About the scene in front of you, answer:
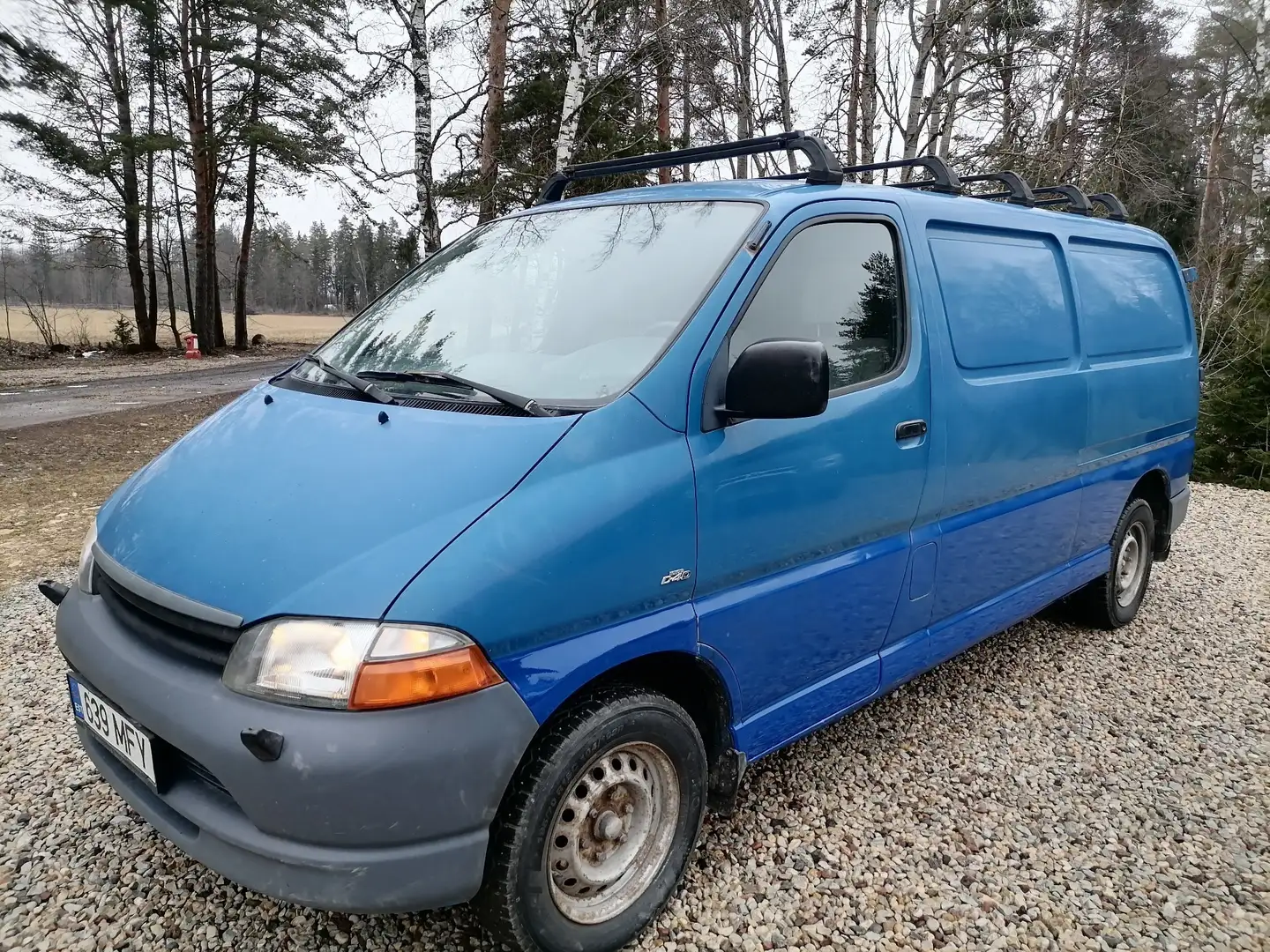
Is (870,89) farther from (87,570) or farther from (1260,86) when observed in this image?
(87,570)

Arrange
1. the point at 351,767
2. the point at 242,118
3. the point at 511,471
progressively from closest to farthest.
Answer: the point at 351,767 < the point at 511,471 < the point at 242,118

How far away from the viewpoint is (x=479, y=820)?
5.73 feet

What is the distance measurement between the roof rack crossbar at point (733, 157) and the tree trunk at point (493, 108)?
658cm

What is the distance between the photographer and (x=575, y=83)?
928cm

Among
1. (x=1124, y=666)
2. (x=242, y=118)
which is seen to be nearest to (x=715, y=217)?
(x=1124, y=666)

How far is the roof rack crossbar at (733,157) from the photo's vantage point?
2.79 meters

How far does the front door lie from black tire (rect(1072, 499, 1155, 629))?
224cm

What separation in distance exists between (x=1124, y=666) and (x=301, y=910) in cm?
387

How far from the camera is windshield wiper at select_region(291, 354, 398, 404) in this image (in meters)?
2.26

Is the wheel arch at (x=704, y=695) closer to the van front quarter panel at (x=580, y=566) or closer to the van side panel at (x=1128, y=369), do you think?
the van front quarter panel at (x=580, y=566)

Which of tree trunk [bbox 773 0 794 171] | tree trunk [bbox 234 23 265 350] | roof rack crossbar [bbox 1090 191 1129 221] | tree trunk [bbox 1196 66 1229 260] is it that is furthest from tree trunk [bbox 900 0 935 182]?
tree trunk [bbox 234 23 265 350]

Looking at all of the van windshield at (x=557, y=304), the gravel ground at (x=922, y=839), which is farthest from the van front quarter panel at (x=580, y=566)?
the gravel ground at (x=922, y=839)

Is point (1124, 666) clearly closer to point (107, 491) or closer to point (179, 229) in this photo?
point (107, 491)

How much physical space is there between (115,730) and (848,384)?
2.27 meters
